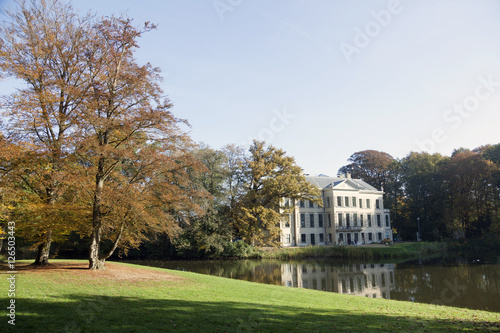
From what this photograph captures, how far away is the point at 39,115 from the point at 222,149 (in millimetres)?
28439

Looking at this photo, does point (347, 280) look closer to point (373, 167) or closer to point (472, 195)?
point (472, 195)

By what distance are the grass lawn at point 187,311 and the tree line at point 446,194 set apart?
40.8 m

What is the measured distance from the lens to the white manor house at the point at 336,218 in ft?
161

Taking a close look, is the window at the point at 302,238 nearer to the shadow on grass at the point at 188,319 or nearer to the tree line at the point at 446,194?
the tree line at the point at 446,194

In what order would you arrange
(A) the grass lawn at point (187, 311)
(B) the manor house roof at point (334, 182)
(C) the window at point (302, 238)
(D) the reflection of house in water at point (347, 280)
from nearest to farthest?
1. (A) the grass lawn at point (187, 311)
2. (D) the reflection of house in water at point (347, 280)
3. (C) the window at point (302, 238)
4. (B) the manor house roof at point (334, 182)

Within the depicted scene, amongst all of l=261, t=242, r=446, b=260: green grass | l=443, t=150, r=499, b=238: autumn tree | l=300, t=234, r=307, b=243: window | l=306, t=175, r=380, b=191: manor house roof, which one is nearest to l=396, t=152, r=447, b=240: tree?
l=443, t=150, r=499, b=238: autumn tree

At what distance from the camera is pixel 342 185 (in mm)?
51031

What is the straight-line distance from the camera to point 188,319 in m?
8.13

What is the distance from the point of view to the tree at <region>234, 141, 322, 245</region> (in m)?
38.5

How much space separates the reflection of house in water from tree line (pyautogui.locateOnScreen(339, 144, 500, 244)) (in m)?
25.1

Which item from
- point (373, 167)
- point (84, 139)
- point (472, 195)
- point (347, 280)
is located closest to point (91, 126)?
point (84, 139)

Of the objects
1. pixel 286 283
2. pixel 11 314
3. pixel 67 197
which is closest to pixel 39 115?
pixel 67 197

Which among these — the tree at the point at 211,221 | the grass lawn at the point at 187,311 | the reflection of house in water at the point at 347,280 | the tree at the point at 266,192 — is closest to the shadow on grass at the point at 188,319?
the grass lawn at the point at 187,311

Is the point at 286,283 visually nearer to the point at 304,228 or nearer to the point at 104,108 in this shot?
the point at 104,108
